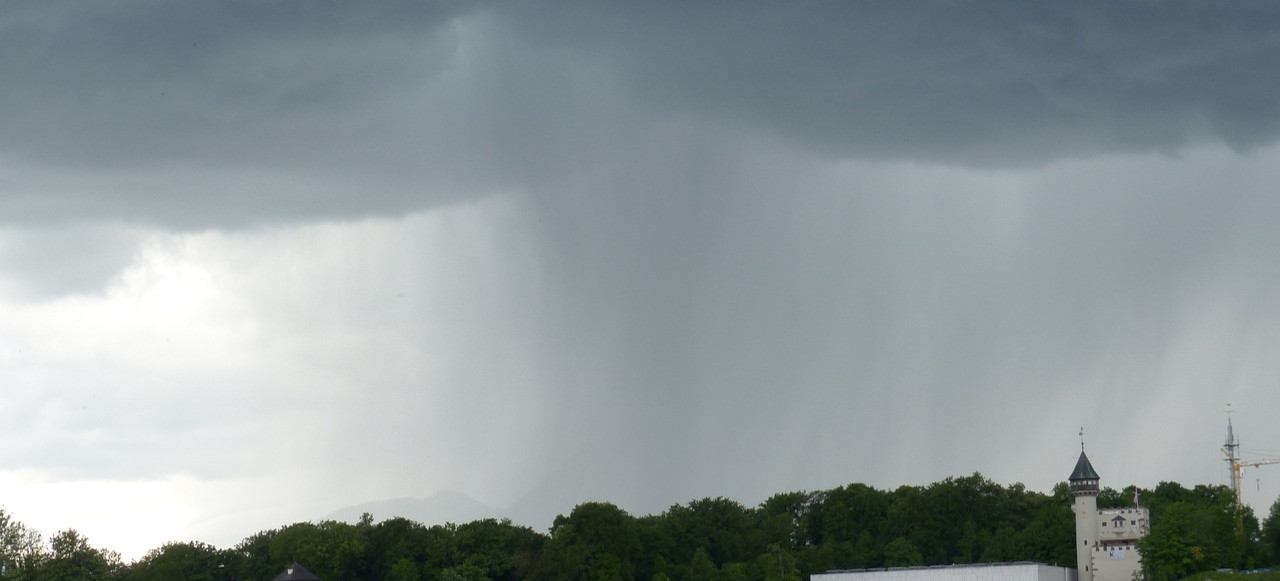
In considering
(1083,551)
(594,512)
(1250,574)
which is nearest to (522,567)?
(594,512)

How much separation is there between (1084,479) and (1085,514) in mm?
4480

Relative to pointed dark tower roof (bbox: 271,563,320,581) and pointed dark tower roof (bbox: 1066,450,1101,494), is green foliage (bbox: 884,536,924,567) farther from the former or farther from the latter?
pointed dark tower roof (bbox: 271,563,320,581)

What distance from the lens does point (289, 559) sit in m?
199

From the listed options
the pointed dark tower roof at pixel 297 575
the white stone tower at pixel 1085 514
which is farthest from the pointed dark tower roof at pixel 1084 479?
the pointed dark tower roof at pixel 297 575

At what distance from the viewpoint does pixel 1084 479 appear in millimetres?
190875

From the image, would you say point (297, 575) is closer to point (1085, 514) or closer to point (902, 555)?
point (902, 555)

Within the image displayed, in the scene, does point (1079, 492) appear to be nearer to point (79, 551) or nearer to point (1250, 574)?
point (1250, 574)

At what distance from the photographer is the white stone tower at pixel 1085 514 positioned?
186375 millimetres

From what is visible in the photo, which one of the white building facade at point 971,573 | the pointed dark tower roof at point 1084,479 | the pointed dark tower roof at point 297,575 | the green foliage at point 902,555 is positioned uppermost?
the pointed dark tower roof at point 1084,479

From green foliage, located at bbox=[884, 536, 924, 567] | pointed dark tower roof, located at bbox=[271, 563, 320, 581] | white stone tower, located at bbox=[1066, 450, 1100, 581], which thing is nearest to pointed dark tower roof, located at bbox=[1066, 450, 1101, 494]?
white stone tower, located at bbox=[1066, 450, 1100, 581]

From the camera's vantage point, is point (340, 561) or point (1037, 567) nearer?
point (1037, 567)

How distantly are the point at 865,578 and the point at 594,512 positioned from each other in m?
34.3

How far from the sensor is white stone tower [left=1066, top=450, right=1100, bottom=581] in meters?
186

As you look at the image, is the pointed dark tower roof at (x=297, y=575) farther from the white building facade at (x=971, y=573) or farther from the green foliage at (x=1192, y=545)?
the green foliage at (x=1192, y=545)
